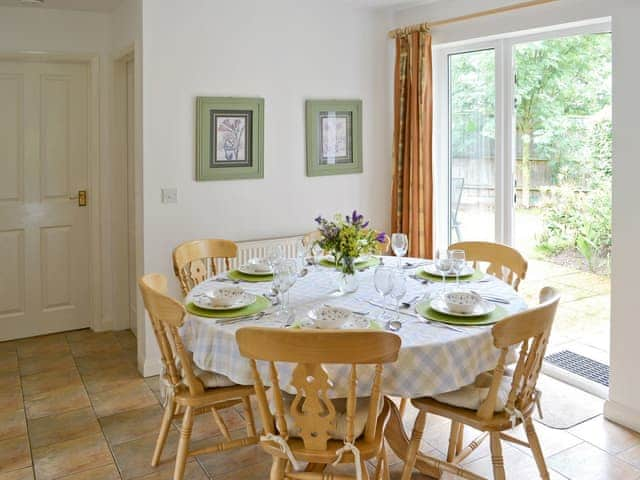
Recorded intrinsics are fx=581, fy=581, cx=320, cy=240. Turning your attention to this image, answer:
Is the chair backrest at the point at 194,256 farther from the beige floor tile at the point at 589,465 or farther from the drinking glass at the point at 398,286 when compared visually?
the beige floor tile at the point at 589,465

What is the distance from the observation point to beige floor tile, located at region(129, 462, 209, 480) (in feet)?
8.66

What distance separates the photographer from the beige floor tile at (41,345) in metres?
4.25

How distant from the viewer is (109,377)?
3.81 m

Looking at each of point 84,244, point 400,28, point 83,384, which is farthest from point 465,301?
point 84,244

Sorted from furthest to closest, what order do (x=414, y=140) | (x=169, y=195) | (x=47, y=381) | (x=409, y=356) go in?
(x=414, y=140) < (x=169, y=195) < (x=47, y=381) < (x=409, y=356)

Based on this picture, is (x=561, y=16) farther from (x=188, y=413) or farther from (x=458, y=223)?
(x=188, y=413)

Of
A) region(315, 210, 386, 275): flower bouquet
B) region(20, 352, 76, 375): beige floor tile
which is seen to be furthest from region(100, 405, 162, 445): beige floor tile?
region(315, 210, 386, 275): flower bouquet

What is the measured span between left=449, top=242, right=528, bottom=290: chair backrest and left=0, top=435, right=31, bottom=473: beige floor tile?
2.50 meters

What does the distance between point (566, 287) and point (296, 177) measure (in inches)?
81.3

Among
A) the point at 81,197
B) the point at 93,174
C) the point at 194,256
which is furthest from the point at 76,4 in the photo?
the point at 194,256

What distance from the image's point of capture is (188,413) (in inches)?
97.9

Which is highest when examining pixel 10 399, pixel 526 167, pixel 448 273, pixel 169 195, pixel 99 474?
pixel 526 167

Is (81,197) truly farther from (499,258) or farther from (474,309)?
(474,309)

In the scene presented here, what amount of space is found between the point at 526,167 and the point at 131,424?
3023mm
